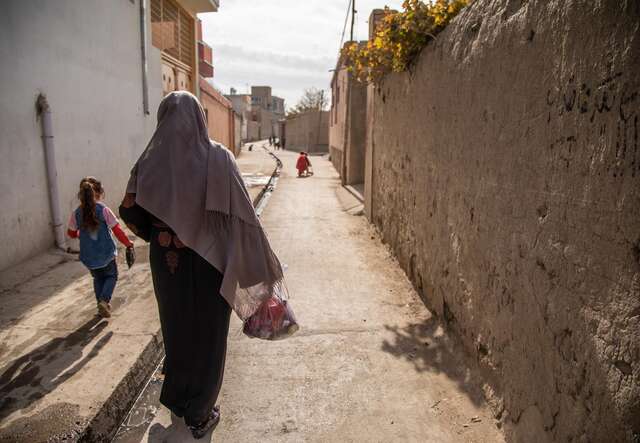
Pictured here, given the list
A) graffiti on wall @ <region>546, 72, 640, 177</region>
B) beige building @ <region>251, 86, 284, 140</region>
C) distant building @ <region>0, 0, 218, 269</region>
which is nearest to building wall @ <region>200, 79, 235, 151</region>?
distant building @ <region>0, 0, 218, 269</region>

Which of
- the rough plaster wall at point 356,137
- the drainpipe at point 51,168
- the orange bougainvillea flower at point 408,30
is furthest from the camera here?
the rough plaster wall at point 356,137

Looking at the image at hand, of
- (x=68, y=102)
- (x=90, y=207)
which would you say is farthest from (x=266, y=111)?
(x=90, y=207)

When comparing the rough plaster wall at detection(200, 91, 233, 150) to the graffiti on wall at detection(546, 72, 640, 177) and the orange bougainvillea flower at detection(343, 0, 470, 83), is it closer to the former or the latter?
the orange bougainvillea flower at detection(343, 0, 470, 83)

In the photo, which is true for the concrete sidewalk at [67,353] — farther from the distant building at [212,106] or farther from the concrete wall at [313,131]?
the concrete wall at [313,131]

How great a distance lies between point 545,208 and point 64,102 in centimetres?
585

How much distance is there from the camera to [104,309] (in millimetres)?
3645

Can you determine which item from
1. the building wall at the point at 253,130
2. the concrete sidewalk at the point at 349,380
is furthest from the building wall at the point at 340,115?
the building wall at the point at 253,130

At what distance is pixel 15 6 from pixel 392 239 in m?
4.98

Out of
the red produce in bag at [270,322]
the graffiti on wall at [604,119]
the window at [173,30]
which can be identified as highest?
the window at [173,30]

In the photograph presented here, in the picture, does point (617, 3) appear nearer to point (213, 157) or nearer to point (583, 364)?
point (583, 364)

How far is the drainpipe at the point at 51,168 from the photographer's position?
5.22 metres

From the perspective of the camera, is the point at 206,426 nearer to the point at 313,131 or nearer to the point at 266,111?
the point at 313,131

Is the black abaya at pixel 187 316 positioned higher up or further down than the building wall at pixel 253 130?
further down

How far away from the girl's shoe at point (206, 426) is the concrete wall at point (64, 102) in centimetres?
331
